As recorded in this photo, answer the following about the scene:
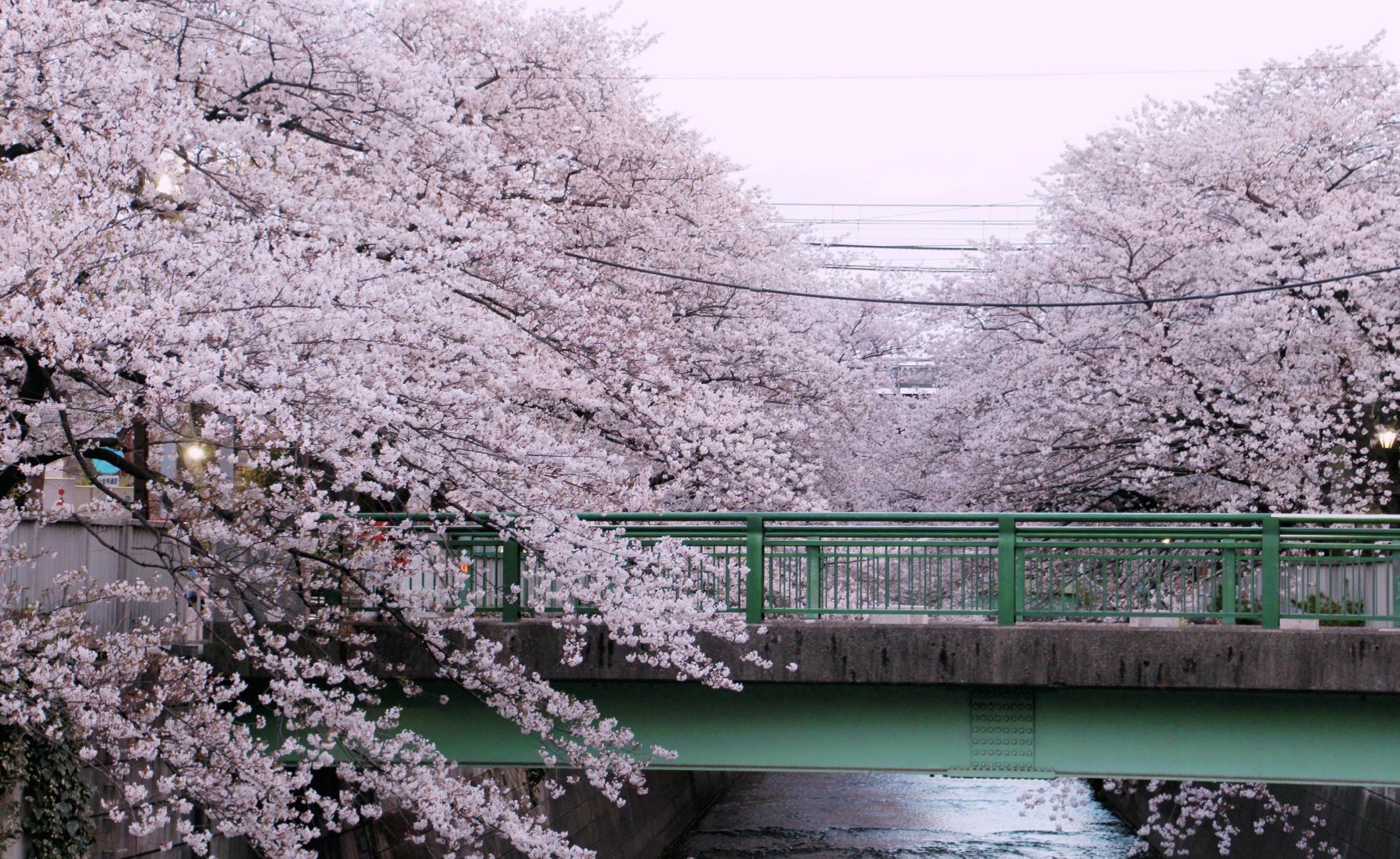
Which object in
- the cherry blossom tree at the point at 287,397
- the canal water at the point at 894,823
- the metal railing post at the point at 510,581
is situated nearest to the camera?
the cherry blossom tree at the point at 287,397

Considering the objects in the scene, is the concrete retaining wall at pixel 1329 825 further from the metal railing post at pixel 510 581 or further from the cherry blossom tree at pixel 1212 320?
the metal railing post at pixel 510 581

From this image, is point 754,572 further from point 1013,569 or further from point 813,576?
point 1013,569

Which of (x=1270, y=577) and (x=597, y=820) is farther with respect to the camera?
(x=597, y=820)

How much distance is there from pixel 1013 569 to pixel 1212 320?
1166 centimetres

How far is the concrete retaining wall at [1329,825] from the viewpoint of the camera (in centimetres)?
1762

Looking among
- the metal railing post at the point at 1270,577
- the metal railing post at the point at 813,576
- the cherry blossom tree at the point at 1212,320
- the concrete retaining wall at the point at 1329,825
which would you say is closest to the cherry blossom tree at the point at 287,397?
the metal railing post at the point at 813,576

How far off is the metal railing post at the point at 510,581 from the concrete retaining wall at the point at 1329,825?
32.6 ft

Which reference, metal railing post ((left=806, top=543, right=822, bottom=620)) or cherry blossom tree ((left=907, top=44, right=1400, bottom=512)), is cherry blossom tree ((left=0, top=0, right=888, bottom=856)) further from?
cherry blossom tree ((left=907, top=44, right=1400, bottom=512))

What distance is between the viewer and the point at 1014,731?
1129 centimetres

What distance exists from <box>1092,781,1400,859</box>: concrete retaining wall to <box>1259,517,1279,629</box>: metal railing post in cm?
619

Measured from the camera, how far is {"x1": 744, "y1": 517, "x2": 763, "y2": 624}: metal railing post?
449 inches

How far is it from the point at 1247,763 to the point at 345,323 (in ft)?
24.7

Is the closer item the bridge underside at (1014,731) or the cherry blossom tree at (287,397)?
the cherry blossom tree at (287,397)

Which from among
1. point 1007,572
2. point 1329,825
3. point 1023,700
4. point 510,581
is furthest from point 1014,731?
point 1329,825
